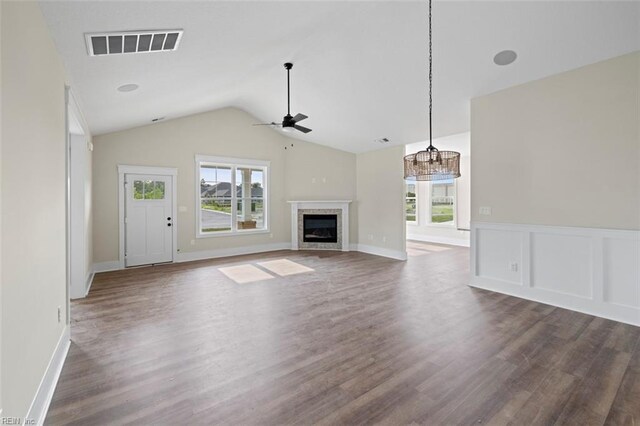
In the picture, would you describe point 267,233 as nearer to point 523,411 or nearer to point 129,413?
point 129,413

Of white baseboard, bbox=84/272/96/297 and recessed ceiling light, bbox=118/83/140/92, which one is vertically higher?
recessed ceiling light, bbox=118/83/140/92

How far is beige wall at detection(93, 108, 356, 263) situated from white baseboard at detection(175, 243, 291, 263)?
10 centimetres

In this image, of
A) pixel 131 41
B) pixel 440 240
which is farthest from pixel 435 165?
pixel 440 240

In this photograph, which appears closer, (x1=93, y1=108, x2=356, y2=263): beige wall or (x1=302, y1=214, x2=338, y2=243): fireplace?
(x1=93, y1=108, x2=356, y2=263): beige wall

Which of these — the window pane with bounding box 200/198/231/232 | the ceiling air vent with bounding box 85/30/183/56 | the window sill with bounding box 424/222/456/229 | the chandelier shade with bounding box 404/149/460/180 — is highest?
the ceiling air vent with bounding box 85/30/183/56

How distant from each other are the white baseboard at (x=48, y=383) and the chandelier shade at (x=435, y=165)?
10.8 ft

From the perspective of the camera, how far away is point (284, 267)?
6094 mm

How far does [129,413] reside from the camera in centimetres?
192

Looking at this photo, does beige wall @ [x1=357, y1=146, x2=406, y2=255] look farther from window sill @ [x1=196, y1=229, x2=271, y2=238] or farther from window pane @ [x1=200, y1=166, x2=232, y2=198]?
window pane @ [x1=200, y1=166, x2=232, y2=198]

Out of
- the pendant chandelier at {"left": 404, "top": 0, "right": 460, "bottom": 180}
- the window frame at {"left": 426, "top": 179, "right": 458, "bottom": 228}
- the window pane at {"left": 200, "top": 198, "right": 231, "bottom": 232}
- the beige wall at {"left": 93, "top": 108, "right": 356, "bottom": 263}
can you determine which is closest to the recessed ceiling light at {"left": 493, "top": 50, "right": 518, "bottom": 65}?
the pendant chandelier at {"left": 404, "top": 0, "right": 460, "bottom": 180}

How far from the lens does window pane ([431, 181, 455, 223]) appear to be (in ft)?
32.4

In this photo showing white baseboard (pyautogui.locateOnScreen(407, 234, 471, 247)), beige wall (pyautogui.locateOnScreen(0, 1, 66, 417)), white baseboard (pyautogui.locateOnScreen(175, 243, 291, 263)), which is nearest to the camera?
beige wall (pyautogui.locateOnScreen(0, 1, 66, 417))

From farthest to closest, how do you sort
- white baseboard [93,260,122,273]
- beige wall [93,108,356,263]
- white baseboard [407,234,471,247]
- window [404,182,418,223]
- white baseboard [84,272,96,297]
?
window [404,182,418,223] < white baseboard [407,234,471,247] < beige wall [93,108,356,263] < white baseboard [93,260,122,273] < white baseboard [84,272,96,297]

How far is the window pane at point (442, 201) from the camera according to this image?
32.4 ft
